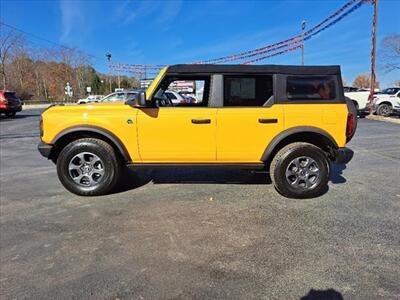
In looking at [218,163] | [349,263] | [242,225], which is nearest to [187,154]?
[218,163]

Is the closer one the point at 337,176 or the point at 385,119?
the point at 337,176

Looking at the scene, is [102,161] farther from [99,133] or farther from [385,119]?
[385,119]

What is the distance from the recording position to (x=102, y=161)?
4543 millimetres

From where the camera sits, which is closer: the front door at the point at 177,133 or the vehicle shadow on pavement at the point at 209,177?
Result: the front door at the point at 177,133

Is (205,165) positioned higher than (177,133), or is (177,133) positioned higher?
(177,133)

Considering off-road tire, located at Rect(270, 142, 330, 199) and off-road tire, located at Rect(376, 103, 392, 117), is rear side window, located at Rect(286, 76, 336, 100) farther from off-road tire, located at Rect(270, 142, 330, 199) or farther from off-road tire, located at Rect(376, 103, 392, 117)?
off-road tire, located at Rect(376, 103, 392, 117)

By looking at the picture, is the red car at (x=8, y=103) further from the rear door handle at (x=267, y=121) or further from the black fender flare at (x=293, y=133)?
the black fender flare at (x=293, y=133)

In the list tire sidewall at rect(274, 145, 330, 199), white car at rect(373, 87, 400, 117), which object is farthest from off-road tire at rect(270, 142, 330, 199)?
white car at rect(373, 87, 400, 117)

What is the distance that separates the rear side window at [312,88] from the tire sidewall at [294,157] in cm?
72

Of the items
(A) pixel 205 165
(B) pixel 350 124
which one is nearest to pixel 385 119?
(B) pixel 350 124

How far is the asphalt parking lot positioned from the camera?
8.35 feet

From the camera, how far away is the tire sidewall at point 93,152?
4512 mm

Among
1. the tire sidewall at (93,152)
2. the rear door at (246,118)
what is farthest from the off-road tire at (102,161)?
the rear door at (246,118)

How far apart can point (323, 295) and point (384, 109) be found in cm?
1822
